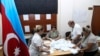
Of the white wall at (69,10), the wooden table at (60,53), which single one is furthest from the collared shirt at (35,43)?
the white wall at (69,10)

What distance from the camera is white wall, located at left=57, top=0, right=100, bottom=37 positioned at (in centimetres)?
518

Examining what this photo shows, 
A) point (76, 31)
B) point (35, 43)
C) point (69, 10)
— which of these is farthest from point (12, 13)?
point (69, 10)

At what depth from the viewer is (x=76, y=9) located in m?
5.29

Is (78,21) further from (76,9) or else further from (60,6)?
(60,6)

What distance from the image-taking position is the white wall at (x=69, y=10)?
5.18 m

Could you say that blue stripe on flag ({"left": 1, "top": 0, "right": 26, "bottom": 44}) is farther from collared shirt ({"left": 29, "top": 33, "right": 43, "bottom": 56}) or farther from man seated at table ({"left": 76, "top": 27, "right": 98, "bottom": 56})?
man seated at table ({"left": 76, "top": 27, "right": 98, "bottom": 56})

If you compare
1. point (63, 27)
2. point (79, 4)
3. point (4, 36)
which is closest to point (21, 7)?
point (63, 27)

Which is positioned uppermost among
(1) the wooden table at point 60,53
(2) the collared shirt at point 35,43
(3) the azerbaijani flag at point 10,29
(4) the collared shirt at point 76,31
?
(3) the azerbaijani flag at point 10,29

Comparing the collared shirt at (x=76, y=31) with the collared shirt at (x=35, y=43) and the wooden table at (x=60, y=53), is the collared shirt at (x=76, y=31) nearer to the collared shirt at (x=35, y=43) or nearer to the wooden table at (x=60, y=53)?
the wooden table at (x=60, y=53)

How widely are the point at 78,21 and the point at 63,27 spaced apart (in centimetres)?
58

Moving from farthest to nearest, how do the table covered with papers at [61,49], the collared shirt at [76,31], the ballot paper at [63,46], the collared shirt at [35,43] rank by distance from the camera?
the collared shirt at [76,31], the ballot paper at [63,46], the table covered with papers at [61,49], the collared shirt at [35,43]

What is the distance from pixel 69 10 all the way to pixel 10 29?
4.21 m

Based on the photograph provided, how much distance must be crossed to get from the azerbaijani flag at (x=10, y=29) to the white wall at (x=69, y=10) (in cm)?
397

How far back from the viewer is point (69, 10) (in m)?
5.25
